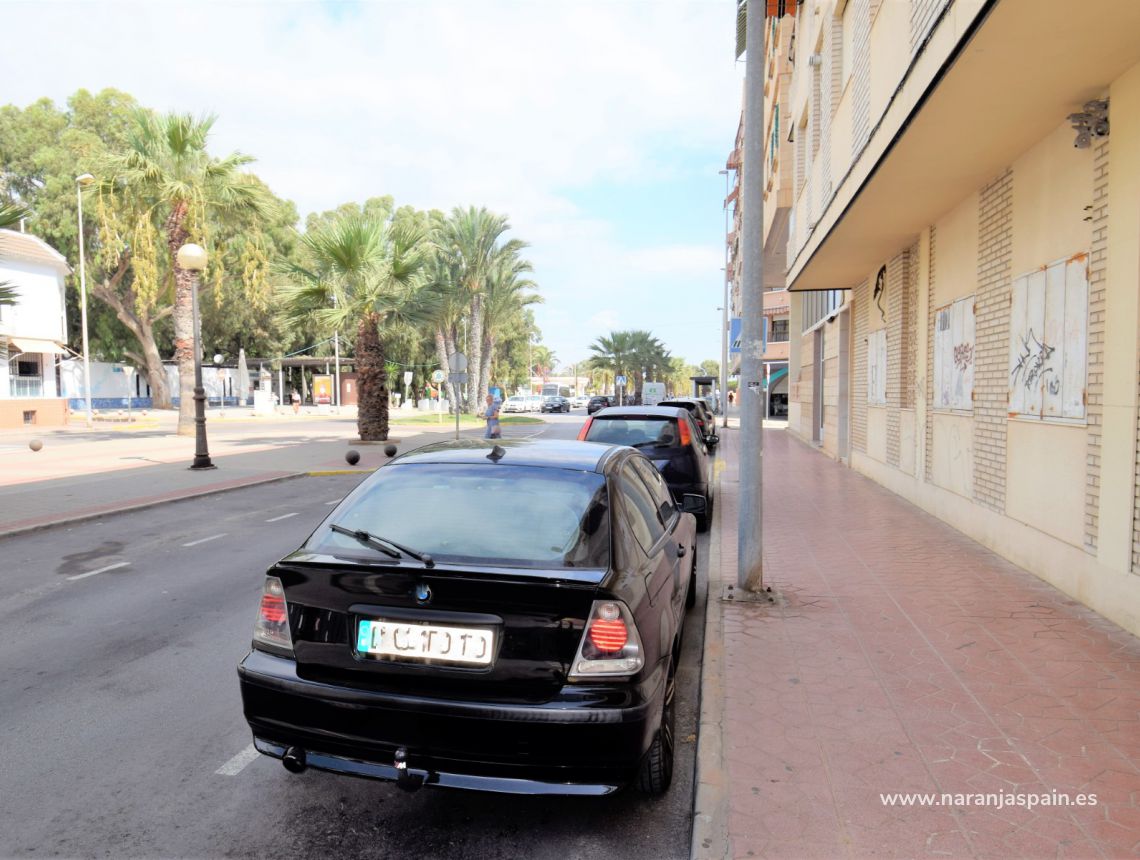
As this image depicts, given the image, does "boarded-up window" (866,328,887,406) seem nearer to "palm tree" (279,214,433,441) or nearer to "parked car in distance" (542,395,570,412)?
"palm tree" (279,214,433,441)

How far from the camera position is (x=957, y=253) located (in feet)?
A: 31.7

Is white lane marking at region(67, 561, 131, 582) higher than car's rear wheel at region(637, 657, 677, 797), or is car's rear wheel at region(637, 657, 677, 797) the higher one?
car's rear wheel at region(637, 657, 677, 797)

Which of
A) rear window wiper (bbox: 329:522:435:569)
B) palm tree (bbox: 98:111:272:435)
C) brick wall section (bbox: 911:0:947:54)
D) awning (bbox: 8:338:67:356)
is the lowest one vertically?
rear window wiper (bbox: 329:522:435:569)

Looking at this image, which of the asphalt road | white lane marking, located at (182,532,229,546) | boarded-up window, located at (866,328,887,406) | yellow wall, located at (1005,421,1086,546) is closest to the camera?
the asphalt road

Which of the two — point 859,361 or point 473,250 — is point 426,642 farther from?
point 473,250

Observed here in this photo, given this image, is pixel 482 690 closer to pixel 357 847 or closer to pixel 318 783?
pixel 357 847

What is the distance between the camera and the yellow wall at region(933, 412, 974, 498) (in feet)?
29.3

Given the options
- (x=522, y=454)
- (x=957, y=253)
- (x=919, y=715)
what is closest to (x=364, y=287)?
(x=957, y=253)

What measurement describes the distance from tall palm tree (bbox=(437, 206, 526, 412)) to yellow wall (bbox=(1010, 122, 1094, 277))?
37082mm

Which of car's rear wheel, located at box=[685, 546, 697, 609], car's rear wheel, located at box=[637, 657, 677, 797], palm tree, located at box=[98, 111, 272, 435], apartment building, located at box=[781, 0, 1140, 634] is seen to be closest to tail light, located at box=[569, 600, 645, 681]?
car's rear wheel, located at box=[637, 657, 677, 797]

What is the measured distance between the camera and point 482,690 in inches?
112

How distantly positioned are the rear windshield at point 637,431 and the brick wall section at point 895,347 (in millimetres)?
4690

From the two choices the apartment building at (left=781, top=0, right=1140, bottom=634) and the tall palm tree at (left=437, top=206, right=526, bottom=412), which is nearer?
the apartment building at (left=781, top=0, right=1140, bottom=634)

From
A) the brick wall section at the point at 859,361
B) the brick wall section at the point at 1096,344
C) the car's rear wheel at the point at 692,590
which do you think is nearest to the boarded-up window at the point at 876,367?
the brick wall section at the point at 859,361
